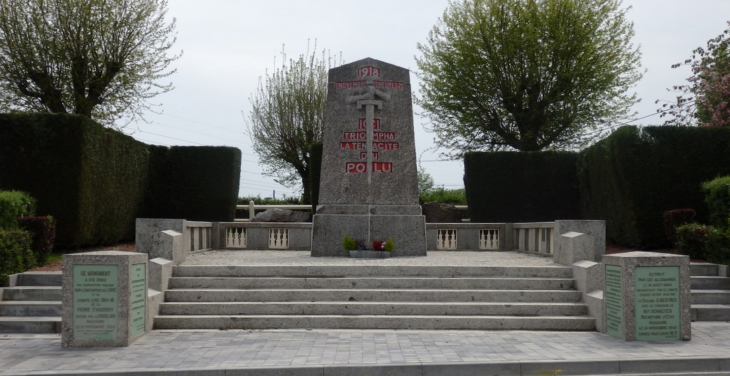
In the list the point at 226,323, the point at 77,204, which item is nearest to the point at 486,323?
the point at 226,323

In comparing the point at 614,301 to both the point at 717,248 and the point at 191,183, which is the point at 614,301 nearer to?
the point at 717,248

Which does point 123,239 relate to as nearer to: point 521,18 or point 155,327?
point 155,327

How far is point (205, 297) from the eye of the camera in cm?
1079

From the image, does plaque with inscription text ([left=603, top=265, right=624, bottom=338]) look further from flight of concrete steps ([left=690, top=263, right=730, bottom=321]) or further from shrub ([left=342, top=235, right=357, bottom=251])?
shrub ([left=342, top=235, right=357, bottom=251])

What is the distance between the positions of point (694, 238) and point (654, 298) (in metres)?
5.41

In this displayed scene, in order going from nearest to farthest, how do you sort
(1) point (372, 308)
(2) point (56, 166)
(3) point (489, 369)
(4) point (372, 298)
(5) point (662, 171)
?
(3) point (489, 369), (1) point (372, 308), (4) point (372, 298), (2) point (56, 166), (5) point (662, 171)

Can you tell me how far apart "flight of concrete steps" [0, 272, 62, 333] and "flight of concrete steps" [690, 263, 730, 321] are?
403 inches

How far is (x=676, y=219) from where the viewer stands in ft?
50.7

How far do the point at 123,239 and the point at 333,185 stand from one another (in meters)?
7.68

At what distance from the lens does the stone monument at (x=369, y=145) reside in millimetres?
15703

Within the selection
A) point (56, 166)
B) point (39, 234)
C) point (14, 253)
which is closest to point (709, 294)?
point (14, 253)

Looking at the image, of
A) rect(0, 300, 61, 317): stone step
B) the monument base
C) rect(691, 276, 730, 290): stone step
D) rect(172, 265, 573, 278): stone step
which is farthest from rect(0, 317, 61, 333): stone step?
rect(691, 276, 730, 290): stone step

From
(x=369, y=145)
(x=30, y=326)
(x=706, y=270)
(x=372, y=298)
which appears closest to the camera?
(x=30, y=326)

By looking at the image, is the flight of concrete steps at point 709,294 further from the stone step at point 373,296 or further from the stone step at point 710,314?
the stone step at point 373,296
